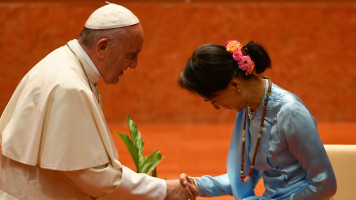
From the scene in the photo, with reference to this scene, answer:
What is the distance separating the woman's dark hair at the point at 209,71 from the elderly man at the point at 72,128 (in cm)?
34

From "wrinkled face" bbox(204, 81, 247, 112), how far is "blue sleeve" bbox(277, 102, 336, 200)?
21 cm

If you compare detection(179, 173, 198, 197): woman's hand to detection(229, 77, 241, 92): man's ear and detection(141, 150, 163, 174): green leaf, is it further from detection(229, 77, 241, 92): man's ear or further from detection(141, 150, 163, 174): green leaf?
detection(229, 77, 241, 92): man's ear

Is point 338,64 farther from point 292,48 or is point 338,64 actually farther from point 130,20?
point 130,20

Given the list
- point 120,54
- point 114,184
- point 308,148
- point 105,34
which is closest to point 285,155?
point 308,148

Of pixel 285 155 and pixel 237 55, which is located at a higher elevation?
pixel 237 55

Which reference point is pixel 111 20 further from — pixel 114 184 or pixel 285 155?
pixel 285 155

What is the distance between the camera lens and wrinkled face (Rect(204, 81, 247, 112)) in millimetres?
2525

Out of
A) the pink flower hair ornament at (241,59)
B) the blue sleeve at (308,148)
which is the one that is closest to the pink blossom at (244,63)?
the pink flower hair ornament at (241,59)

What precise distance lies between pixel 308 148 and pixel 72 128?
103 cm

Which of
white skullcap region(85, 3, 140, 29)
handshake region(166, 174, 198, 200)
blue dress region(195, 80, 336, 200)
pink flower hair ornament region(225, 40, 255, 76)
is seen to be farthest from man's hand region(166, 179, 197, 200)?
white skullcap region(85, 3, 140, 29)

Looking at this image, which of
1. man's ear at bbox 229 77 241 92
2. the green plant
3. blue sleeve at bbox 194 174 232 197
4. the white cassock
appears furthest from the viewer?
the green plant

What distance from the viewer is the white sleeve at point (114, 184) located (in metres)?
2.44

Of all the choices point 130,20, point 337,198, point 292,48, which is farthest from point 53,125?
point 292,48

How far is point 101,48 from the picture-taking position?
2.60 metres
